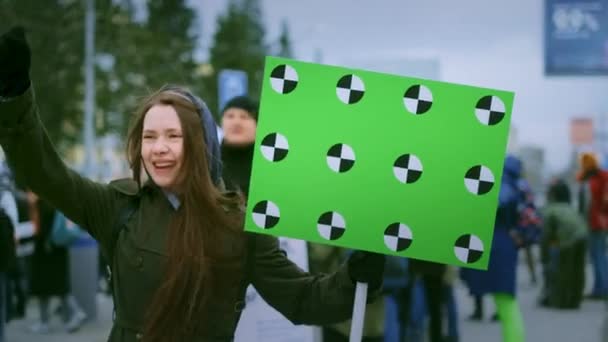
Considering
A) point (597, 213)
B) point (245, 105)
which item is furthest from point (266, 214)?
point (597, 213)

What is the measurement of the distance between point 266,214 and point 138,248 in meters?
0.40

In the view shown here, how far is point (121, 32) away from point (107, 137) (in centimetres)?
604

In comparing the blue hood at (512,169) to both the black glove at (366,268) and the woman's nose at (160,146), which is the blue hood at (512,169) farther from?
the woman's nose at (160,146)

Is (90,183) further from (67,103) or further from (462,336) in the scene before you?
(67,103)

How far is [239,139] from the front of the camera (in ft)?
16.3

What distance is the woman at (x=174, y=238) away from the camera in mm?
2766

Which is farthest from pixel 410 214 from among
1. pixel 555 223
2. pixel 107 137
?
pixel 107 137

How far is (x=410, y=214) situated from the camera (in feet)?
10.1

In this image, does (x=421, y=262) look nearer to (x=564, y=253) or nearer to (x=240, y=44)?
(x=564, y=253)

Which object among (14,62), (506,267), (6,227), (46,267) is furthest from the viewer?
(46,267)

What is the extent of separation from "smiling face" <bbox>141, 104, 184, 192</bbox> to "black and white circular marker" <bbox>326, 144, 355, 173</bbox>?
47cm

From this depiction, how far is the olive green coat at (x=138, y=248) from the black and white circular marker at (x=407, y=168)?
345mm

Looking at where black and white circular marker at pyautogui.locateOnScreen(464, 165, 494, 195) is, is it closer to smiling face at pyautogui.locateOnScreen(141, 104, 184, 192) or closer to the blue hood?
smiling face at pyautogui.locateOnScreen(141, 104, 184, 192)

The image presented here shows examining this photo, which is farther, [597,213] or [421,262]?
[597,213]
